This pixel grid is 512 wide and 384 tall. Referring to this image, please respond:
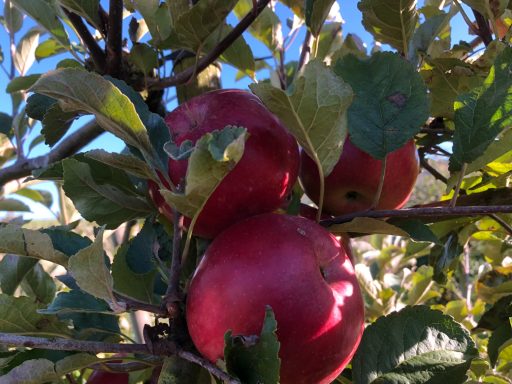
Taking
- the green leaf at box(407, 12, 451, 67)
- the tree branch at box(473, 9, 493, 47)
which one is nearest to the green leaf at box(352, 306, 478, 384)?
the green leaf at box(407, 12, 451, 67)

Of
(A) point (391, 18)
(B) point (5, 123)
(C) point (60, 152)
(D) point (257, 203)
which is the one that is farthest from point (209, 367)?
(B) point (5, 123)

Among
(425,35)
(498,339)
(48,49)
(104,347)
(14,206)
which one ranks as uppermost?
(425,35)

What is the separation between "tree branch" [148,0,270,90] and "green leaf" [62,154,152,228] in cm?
22

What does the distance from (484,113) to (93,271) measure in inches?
15.9

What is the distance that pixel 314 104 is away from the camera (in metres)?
0.45

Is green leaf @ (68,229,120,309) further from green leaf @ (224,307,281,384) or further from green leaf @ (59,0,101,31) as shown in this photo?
green leaf @ (59,0,101,31)

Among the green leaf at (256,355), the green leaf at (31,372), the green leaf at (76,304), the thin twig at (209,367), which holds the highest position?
the green leaf at (256,355)

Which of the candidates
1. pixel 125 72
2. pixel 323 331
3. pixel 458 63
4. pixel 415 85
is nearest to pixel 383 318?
pixel 323 331

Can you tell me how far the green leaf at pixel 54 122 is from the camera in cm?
62

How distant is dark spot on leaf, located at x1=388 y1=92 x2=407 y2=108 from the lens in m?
0.51

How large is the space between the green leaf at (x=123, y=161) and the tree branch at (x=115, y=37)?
29cm

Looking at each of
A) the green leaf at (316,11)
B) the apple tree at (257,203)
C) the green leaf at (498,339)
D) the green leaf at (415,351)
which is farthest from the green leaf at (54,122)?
the green leaf at (498,339)

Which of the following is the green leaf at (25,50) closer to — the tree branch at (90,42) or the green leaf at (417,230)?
the tree branch at (90,42)

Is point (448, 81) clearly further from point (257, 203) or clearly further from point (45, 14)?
point (45, 14)
